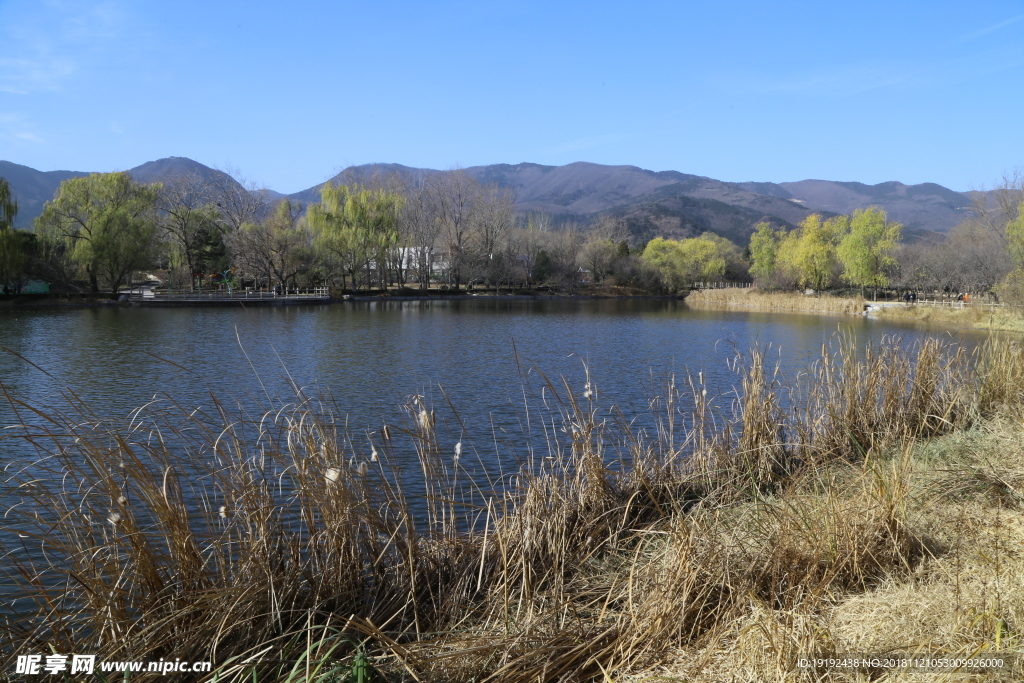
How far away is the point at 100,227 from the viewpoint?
1561 inches

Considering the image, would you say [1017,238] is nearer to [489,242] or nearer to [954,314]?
[954,314]

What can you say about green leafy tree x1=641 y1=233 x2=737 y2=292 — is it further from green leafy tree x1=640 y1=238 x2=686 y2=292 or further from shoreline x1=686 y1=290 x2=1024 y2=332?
shoreline x1=686 y1=290 x2=1024 y2=332

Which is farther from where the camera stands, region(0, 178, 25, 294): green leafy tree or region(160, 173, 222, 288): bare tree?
region(160, 173, 222, 288): bare tree

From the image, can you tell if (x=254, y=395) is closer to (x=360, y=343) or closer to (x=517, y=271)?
(x=360, y=343)

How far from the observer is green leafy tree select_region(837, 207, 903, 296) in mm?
51594

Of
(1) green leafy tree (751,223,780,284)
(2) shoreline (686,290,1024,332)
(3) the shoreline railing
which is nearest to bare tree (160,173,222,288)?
(3) the shoreline railing

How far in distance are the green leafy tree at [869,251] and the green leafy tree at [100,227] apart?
50616 millimetres

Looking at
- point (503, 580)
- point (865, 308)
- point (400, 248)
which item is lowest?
point (503, 580)

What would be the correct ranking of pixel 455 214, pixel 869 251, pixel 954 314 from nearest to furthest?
pixel 954 314
pixel 869 251
pixel 455 214

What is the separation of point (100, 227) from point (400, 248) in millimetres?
23653

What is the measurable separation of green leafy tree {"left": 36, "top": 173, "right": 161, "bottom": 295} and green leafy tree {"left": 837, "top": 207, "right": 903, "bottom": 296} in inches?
1993

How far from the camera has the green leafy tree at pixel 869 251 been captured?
51594 mm

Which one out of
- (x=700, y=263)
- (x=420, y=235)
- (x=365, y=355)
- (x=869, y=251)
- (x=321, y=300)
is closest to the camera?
(x=365, y=355)

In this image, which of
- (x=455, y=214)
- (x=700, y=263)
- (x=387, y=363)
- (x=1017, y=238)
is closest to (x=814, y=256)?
(x=700, y=263)
